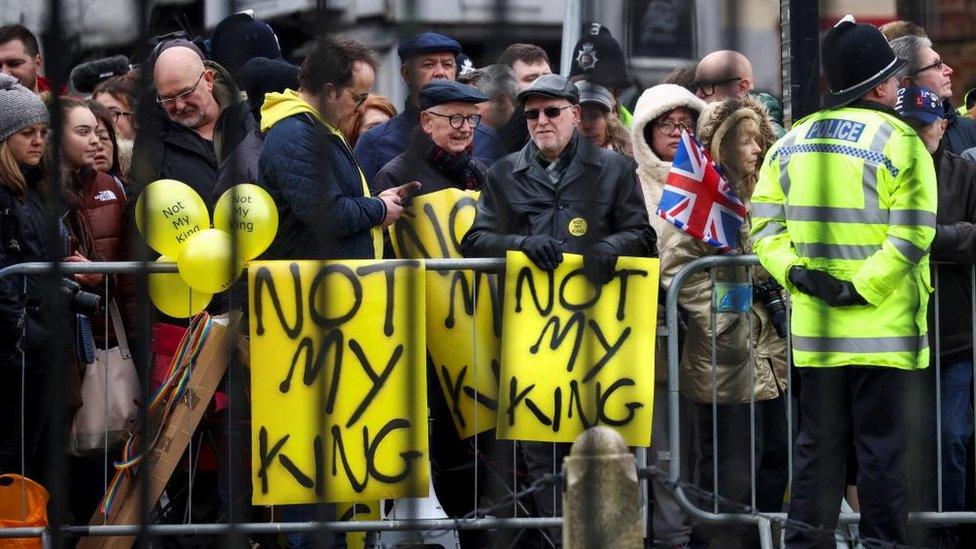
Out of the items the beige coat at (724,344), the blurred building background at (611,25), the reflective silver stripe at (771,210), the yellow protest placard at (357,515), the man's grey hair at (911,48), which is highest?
the blurred building background at (611,25)

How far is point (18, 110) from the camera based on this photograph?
20.4ft

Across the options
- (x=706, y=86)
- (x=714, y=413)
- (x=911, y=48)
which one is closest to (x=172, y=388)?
(x=714, y=413)

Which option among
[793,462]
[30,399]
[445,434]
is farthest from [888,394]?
[30,399]

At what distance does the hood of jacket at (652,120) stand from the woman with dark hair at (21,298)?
2310 mm

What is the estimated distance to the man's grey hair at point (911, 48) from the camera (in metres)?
6.86

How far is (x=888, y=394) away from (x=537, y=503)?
4.34 feet

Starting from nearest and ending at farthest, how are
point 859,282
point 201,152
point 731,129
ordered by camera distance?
1. point 859,282
2. point 201,152
3. point 731,129

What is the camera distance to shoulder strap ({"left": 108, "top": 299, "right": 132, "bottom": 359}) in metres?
6.27

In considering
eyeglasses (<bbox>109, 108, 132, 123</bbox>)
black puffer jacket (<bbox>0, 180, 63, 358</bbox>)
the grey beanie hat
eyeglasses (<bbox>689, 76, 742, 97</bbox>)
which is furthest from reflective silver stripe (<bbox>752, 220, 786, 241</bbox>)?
eyeglasses (<bbox>109, 108, 132, 123</bbox>)

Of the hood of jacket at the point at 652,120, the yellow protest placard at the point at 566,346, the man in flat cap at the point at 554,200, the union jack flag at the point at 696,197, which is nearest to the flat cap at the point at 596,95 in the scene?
the hood of jacket at the point at 652,120

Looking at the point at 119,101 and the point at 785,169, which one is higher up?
the point at 119,101

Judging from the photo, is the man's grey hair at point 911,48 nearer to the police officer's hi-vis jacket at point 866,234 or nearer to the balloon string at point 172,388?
the police officer's hi-vis jacket at point 866,234

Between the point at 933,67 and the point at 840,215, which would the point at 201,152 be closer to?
the point at 840,215

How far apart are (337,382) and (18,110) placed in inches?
60.3
